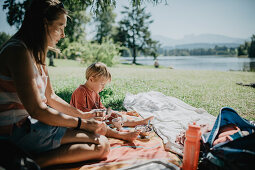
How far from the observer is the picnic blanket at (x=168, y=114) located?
2.71m

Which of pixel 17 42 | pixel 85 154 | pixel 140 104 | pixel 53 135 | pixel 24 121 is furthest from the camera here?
pixel 140 104

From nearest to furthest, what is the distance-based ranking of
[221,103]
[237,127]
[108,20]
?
[237,127] → [221,103] → [108,20]

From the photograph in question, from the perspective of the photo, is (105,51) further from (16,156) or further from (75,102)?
(16,156)

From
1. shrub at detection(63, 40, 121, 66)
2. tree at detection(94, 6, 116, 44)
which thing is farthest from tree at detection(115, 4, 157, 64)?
shrub at detection(63, 40, 121, 66)

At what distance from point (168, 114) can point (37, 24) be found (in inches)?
118

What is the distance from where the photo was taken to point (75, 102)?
2.75m

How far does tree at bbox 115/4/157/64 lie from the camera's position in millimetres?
41094

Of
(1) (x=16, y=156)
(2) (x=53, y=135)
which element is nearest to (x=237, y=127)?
(2) (x=53, y=135)

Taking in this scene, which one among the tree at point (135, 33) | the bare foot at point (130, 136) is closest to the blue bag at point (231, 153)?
the bare foot at point (130, 136)

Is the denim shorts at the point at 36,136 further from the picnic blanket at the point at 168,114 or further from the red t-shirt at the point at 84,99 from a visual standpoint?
the picnic blanket at the point at 168,114

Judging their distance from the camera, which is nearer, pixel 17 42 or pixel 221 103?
pixel 17 42

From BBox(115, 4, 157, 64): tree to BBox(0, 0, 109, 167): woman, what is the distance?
39.7 metres

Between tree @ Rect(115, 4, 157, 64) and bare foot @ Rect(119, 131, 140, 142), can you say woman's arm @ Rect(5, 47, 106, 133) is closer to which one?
bare foot @ Rect(119, 131, 140, 142)

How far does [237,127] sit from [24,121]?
2.33 meters
